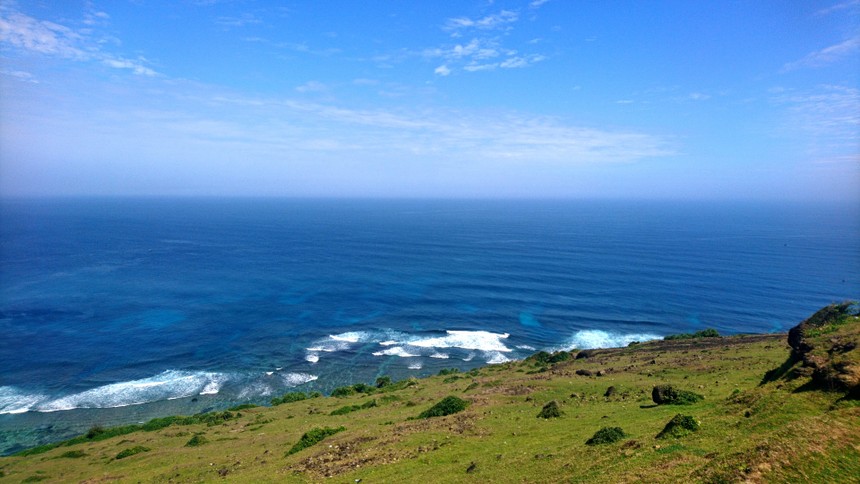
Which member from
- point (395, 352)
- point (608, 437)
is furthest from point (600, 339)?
point (608, 437)

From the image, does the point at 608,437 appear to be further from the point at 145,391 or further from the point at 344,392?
the point at 145,391

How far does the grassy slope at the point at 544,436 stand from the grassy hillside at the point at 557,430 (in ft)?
0.32

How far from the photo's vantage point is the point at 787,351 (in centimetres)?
4256

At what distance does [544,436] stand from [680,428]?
8.10 m

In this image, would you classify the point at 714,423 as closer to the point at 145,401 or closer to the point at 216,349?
the point at 145,401

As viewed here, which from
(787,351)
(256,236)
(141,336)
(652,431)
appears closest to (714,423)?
(652,431)

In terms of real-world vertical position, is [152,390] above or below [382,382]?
below

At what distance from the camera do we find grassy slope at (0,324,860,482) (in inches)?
599

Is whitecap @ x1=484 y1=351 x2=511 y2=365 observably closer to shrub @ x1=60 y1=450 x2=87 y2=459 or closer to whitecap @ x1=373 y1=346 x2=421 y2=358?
whitecap @ x1=373 y1=346 x2=421 y2=358

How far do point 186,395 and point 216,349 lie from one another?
49.1 ft

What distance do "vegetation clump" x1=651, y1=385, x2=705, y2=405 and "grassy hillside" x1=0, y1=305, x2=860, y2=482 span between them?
0.37ft

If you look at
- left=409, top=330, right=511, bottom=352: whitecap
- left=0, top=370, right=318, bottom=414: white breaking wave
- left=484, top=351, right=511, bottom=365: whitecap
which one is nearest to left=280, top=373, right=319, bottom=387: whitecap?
left=0, top=370, right=318, bottom=414: white breaking wave

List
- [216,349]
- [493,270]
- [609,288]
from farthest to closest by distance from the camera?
1. [493,270]
2. [609,288]
3. [216,349]

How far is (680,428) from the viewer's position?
18.8 metres
